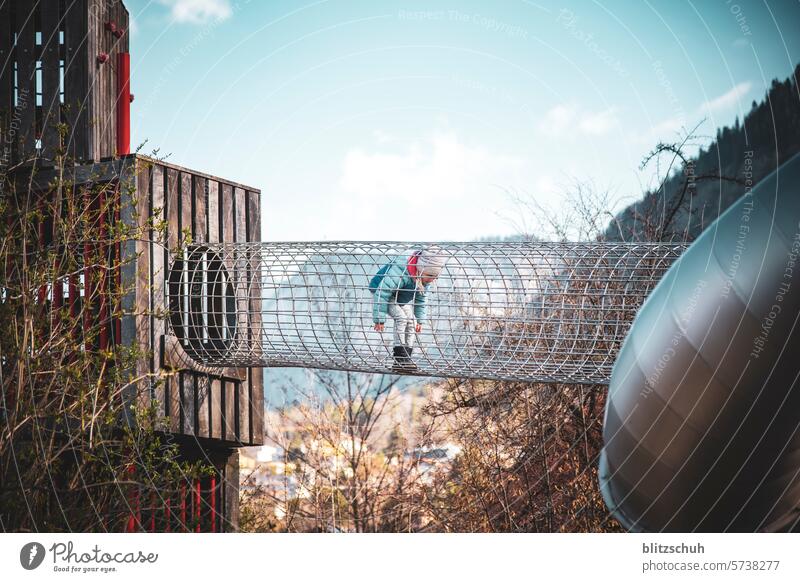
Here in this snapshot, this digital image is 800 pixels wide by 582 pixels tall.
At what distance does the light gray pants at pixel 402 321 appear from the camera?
521 centimetres

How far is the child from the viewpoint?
512 cm

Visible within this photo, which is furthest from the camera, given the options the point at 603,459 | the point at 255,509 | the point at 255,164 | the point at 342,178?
the point at 255,509

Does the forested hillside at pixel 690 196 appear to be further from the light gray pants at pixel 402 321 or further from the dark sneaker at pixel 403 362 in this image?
the dark sneaker at pixel 403 362

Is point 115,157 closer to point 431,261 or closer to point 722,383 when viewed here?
point 431,261

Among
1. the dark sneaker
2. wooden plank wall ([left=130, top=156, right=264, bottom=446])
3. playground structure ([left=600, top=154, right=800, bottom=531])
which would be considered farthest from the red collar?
playground structure ([left=600, top=154, right=800, bottom=531])

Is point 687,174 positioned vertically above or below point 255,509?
above

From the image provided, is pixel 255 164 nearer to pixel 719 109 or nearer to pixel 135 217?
pixel 135 217

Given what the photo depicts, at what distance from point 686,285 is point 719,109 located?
197 cm

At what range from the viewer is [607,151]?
630cm

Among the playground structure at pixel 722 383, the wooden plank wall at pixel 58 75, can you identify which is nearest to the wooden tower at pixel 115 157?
the wooden plank wall at pixel 58 75

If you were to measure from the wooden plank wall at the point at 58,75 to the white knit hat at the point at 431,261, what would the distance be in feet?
6.80

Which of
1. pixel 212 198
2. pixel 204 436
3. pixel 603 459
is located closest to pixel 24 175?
pixel 212 198

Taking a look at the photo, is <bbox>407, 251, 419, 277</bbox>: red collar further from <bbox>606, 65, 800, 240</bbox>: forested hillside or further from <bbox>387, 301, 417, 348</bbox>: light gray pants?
<bbox>606, 65, 800, 240</bbox>: forested hillside
